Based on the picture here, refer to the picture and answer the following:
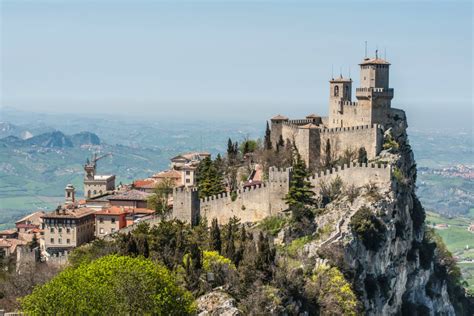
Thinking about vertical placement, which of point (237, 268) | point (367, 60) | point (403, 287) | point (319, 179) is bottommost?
point (403, 287)

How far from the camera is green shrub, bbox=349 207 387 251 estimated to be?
205ft

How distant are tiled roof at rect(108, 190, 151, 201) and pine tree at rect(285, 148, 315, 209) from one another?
1440cm

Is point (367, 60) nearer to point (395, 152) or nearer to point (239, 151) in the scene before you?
point (395, 152)

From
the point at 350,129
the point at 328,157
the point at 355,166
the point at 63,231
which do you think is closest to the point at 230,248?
the point at 355,166

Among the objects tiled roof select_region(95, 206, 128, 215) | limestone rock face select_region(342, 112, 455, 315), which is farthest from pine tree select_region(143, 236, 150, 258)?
tiled roof select_region(95, 206, 128, 215)

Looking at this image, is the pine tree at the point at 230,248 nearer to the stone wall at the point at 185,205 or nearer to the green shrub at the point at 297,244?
the green shrub at the point at 297,244

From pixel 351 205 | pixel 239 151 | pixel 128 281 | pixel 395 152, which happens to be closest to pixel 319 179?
pixel 351 205

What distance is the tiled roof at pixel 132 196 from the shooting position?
72.1 metres

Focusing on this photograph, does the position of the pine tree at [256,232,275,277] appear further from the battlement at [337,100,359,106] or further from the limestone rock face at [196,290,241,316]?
the battlement at [337,100,359,106]

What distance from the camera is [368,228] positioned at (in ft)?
208

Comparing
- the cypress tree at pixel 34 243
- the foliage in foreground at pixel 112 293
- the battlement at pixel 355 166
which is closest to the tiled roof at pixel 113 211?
the cypress tree at pixel 34 243

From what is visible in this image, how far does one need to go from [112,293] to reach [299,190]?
79.0 ft

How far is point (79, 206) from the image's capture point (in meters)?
72.6

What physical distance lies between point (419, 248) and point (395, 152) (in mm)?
10613
